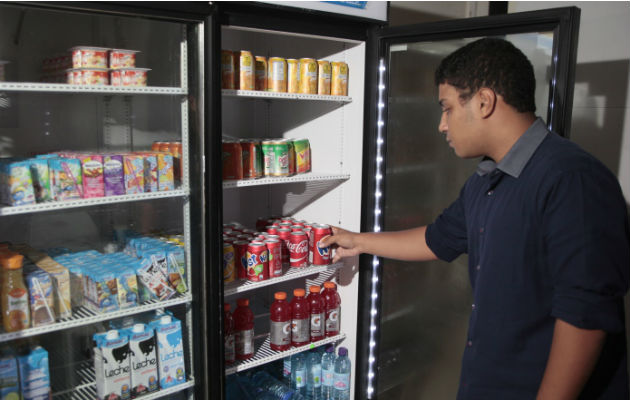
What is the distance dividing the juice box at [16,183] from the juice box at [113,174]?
267mm

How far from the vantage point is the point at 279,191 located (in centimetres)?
320

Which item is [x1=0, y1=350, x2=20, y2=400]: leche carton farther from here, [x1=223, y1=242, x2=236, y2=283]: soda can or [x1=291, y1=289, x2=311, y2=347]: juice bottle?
[x1=291, y1=289, x2=311, y2=347]: juice bottle

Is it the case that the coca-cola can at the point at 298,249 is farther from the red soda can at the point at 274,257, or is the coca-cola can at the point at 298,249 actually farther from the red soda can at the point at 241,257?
the red soda can at the point at 241,257

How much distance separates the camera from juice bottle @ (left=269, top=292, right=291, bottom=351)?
2598 mm

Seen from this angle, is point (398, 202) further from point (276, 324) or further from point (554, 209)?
point (554, 209)

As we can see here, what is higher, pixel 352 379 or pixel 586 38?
pixel 586 38

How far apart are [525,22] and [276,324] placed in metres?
1.78

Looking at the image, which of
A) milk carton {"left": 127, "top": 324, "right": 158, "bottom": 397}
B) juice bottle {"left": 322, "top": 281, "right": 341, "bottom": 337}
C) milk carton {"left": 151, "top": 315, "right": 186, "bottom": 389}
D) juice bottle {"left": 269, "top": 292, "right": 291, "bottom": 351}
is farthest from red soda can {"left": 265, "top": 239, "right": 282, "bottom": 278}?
milk carton {"left": 127, "top": 324, "right": 158, "bottom": 397}

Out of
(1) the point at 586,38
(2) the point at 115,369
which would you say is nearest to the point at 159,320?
(2) the point at 115,369

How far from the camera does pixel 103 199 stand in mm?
1955

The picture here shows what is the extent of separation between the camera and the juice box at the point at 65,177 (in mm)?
1928

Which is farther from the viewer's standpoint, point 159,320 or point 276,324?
point 276,324

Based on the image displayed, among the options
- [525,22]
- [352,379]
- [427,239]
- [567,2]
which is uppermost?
[567,2]

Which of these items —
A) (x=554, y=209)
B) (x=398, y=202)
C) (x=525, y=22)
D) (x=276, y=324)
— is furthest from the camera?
(x=398, y=202)
